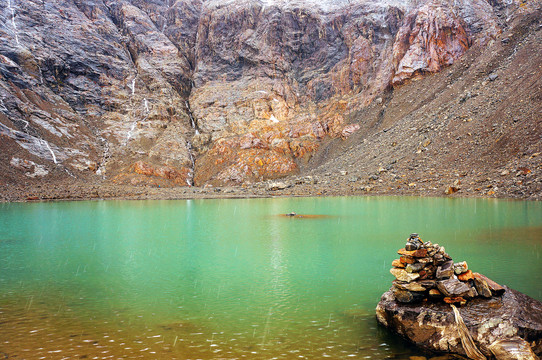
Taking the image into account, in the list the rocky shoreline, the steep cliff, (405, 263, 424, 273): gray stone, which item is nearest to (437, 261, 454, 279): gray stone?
(405, 263, 424, 273): gray stone

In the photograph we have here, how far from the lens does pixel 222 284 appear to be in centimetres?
1336

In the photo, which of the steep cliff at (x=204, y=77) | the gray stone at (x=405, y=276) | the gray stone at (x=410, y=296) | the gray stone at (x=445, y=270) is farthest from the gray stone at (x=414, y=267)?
the steep cliff at (x=204, y=77)

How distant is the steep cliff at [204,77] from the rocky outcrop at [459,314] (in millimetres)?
72557

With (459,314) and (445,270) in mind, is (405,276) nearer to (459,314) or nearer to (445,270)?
(445,270)

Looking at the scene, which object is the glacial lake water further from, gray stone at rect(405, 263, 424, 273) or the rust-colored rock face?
the rust-colored rock face

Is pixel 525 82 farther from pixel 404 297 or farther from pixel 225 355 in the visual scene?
pixel 225 355

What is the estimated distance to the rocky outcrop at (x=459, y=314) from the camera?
7.14 m

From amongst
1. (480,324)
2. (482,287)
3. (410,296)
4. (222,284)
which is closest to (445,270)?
(482,287)

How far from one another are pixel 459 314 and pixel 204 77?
11116 cm

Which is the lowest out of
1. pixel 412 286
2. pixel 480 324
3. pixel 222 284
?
pixel 222 284

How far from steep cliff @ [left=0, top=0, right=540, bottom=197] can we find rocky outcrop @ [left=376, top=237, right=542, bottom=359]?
72.6 metres

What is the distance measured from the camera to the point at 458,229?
2377 centimetres

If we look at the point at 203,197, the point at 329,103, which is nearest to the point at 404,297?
the point at 203,197

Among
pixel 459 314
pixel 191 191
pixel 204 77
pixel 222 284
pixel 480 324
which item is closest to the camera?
pixel 480 324
